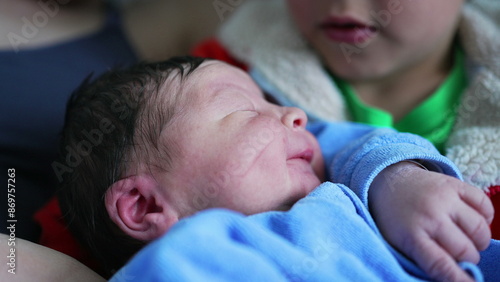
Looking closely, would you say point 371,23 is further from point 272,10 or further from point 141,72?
point 141,72

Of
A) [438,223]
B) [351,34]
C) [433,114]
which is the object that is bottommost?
[433,114]

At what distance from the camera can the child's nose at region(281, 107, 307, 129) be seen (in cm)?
77

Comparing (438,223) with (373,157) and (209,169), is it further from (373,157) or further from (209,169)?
(209,169)

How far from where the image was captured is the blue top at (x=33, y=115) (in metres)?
1.03

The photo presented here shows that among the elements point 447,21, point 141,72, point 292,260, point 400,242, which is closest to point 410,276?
point 400,242

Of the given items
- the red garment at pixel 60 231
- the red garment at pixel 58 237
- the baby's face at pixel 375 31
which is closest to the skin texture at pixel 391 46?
the baby's face at pixel 375 31

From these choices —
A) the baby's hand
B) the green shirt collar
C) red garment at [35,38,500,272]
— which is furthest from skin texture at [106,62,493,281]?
the green shirt collar

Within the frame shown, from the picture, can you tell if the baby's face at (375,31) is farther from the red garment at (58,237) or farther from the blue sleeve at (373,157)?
the red garment at (58,237)

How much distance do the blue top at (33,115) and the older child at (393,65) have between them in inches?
14.9

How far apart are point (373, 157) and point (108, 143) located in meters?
0.39

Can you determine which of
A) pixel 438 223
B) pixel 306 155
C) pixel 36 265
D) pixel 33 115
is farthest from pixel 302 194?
pixel 33 115

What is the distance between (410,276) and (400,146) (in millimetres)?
206

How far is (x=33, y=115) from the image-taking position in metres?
1.10

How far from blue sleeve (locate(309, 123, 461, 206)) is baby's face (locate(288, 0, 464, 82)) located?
0.62 ft
